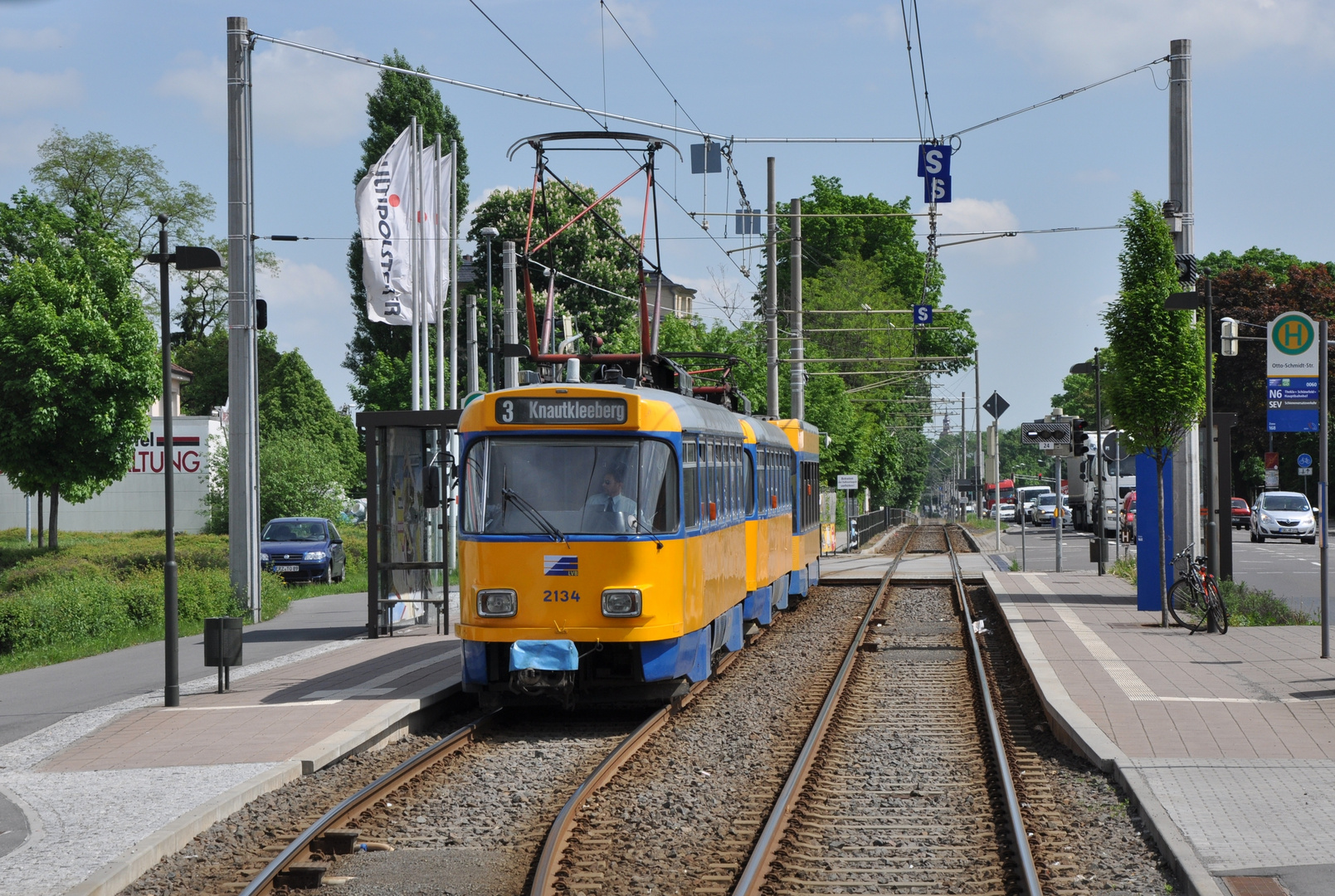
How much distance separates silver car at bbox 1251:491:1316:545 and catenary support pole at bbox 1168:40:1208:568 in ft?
94.0

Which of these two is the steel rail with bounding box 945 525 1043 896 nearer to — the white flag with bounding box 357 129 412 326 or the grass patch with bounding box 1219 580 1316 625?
the grass patch with bounding box 1219 580 1316 625

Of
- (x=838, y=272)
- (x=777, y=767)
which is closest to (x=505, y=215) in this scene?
(x=838, y=272)

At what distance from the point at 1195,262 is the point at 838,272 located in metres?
55.0

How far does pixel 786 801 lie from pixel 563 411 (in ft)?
15.3

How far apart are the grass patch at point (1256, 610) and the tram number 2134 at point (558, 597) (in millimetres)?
10899

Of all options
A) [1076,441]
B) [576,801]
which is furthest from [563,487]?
[1076,441]

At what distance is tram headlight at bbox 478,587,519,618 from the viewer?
496 inches

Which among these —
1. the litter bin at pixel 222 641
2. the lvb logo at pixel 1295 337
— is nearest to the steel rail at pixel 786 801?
the litter bin at pixel 222 641

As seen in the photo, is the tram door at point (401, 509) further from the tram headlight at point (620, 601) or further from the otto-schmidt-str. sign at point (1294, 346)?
the otto-schmidt-str. sign at point (1294, 346)

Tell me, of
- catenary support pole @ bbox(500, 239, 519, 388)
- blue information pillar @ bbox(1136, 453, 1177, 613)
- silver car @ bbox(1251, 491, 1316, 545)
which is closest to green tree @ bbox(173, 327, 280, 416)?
silver car @ bbox(1251, 491, 1316, 545)

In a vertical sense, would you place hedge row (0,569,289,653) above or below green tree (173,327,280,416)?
below

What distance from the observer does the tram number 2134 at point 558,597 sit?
1257cm

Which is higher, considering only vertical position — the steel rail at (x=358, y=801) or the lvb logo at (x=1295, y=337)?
the lvb logo at (x=1295, y=337)

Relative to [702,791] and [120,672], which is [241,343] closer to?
[120,672]
